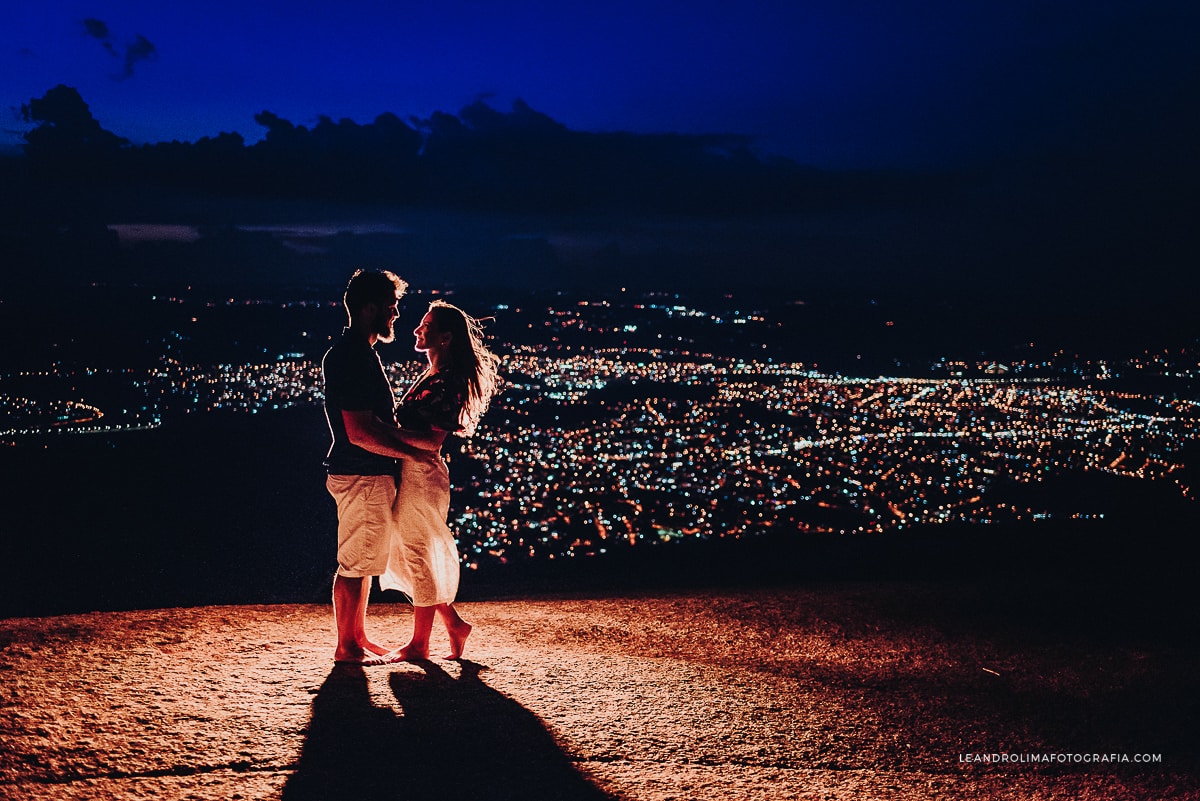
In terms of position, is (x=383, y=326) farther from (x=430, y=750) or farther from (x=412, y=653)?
(x=430, y=750)

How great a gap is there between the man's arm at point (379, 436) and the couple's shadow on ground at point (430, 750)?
1.09m

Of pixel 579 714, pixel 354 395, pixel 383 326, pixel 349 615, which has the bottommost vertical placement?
pixel 579 714

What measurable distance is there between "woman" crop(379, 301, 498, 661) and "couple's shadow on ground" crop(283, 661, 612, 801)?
1.72ft

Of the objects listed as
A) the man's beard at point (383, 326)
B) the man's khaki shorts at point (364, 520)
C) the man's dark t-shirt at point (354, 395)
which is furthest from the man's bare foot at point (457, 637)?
the man's beard at point (383, 326)

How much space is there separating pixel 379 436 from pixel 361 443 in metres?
0.09

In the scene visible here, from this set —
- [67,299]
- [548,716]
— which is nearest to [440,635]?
[548,716]

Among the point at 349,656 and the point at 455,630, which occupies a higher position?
the point at 455,630

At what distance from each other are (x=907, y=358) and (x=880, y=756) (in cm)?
11385

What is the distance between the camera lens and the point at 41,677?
394 cm

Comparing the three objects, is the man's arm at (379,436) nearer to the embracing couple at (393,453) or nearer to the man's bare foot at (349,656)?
the embracing couple at (393,453)

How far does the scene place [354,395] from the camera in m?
4.02

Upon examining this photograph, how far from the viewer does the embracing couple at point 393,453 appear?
160 inches

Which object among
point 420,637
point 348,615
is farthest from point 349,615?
point 420,637

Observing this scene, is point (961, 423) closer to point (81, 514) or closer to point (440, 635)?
point (81, 514)
